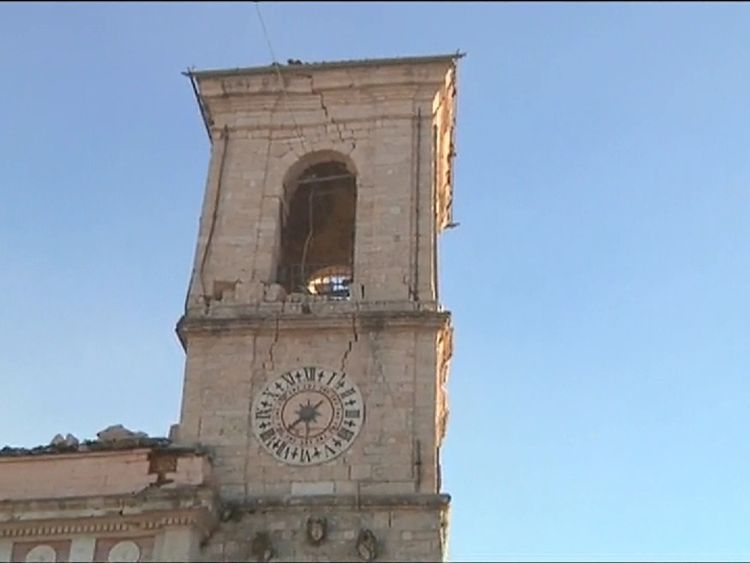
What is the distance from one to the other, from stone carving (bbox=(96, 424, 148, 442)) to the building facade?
0.36ft

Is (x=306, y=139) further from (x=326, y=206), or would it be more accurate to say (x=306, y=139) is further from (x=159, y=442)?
(x=159, y=442)

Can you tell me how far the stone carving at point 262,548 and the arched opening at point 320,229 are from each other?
15.5 feet

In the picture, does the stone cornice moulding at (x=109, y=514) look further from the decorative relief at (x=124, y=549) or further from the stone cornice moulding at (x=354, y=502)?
the stone cornice moulding at (x=354, y=502)

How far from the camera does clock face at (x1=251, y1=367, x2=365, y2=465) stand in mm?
16078

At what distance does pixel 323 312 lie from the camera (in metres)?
17.2

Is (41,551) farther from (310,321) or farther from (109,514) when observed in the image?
(310,321)

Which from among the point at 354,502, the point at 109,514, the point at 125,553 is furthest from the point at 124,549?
the point at 354,502

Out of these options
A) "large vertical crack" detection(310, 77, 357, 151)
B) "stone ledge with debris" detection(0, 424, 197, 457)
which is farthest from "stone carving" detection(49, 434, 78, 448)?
"large vertical crack" detection(310, 77, 357, 151)

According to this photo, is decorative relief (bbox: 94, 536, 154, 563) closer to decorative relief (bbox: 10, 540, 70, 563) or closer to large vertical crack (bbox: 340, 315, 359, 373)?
decorative relief (bbox: 10, 540, 70, 563)

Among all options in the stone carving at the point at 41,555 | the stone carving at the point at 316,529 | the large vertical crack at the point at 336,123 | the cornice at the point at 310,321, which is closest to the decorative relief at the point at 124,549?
the stone carving at the point at 41,555

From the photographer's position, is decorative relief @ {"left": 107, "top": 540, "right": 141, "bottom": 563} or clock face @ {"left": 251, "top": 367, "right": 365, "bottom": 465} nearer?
decorative relief @ {"left": 107, "top": 540, "right": 141, "bottom": 563}

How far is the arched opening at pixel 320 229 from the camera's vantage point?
19.3 meters

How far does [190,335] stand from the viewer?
17.2m

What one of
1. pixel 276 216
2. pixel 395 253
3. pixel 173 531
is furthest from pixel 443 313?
pixel 173 531
